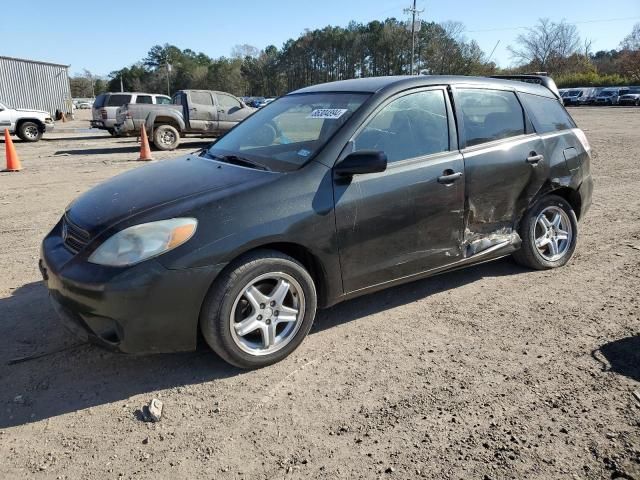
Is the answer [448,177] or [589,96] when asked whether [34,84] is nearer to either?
[448,177]

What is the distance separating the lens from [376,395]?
2.89 metres

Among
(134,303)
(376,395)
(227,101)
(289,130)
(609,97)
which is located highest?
(609,97)

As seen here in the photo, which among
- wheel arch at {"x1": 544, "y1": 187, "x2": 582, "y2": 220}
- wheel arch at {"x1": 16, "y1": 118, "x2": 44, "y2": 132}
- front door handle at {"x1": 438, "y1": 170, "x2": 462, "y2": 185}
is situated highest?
wheel arch at {"x1": 16, "y1": 118, "x2": 44, "y2": 132}

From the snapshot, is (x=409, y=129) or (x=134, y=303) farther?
(x=409, y=129)

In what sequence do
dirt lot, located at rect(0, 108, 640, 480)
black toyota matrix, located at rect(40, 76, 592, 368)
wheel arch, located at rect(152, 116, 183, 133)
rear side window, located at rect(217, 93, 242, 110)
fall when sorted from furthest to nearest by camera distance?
1. rear side window, located at rect(217, 93, 242, 110)
2. wheel arch, located at rect(152, 116, 183, 133)
3. black toyota matrix, located at rect(40, 76, 592, 368)
4. dirt lot, located at rect(0, 108, 640, 480)

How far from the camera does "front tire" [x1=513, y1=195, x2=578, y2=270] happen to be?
449 cm

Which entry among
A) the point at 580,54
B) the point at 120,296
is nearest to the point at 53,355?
the point at 120,296

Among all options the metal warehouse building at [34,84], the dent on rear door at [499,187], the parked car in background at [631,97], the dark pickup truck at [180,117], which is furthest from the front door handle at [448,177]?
the parked car in background at [631,97]

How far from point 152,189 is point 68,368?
126 centimetres

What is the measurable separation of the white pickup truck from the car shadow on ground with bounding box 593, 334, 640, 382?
21406 mm

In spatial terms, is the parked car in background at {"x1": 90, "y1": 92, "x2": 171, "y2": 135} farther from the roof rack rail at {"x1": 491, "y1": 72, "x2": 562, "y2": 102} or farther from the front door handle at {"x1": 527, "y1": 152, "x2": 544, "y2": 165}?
the front door handle at {"x1": 527, "y1": 152, "x2": 544, "y2": 165}

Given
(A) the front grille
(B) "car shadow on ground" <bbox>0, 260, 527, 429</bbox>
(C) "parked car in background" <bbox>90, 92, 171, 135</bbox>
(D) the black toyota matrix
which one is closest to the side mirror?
(D) the black toyota matrix

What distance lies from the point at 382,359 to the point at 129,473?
5.35ft

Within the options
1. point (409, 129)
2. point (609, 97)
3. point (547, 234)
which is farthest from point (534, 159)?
point (609, 97)
